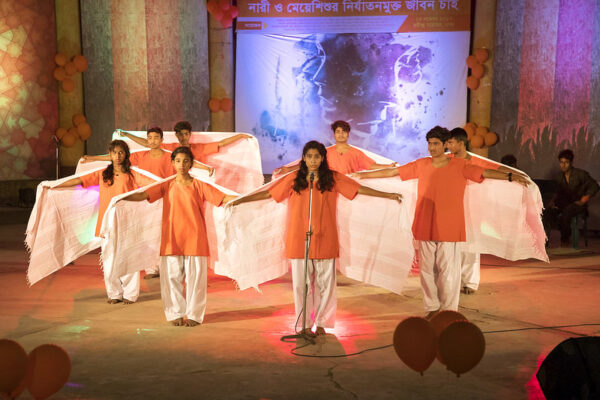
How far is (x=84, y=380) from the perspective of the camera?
13.8 feet

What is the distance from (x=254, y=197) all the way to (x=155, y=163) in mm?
2286

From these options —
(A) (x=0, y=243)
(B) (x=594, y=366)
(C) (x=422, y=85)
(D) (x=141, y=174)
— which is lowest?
(A) (x=0, y=243)

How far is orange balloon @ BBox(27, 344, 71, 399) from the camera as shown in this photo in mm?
3400

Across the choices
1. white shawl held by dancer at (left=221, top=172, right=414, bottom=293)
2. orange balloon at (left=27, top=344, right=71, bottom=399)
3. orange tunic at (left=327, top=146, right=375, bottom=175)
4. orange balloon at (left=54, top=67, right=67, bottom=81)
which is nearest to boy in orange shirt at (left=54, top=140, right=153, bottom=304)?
white shawl held by dancer at (left=221, top=172, right=414, bottom=293)

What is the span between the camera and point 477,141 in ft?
Result: 40.7

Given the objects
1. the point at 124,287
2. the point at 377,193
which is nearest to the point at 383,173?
the point at 377,193

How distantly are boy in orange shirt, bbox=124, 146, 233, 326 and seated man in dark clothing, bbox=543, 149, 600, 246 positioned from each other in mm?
6192

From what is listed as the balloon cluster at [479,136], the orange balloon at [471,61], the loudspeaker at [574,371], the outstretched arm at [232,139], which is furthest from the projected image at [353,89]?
the loudspeaker at [574,371]

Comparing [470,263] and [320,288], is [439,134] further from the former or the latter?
[470,263]

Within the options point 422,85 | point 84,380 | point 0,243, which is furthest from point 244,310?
point 422,85

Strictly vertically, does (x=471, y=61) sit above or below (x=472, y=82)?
above

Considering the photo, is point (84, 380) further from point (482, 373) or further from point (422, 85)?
point (422, 85)

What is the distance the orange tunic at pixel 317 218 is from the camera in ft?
Answer: 17.1

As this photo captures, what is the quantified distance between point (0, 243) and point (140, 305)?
15.3 feet
